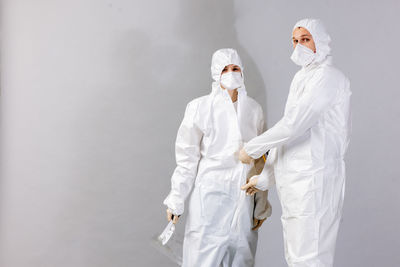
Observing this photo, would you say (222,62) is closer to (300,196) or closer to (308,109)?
(308,109)

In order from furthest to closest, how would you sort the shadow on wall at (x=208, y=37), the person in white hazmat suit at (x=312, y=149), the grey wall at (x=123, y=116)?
the shadow on wall at (x=208, y=37) → the grey wall at (x=123, y=116) → the person in white hazmat suit at (x=312, y=149)

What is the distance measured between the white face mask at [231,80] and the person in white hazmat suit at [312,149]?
37cm

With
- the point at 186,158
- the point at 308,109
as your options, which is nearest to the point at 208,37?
the point at 186,158

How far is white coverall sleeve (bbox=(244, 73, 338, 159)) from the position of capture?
5.69ft

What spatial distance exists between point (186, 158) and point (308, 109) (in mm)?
695

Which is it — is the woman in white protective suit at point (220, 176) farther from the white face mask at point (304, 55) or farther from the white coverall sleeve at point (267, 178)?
the white face mask at point (304, 55)

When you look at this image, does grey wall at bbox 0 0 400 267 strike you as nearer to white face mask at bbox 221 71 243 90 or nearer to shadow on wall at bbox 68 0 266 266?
shadow on wall at bbox 68 0 266 266

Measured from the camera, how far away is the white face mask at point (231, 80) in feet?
7.08

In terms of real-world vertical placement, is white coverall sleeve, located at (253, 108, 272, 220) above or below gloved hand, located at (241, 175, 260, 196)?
below

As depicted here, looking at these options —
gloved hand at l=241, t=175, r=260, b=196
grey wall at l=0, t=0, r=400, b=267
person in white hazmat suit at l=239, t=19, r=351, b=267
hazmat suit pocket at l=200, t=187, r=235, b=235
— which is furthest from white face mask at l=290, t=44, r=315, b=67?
grey wall at l=0, t=0, r=400, b=267

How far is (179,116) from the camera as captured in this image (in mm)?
3088

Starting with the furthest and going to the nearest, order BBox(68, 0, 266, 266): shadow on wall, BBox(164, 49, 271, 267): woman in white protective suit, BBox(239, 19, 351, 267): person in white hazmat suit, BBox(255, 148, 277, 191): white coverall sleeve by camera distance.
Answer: BBox(68, 0, 266, 266): shadow on wall
BBox(164, 49, 271, 267): woman in white protective suit
BBox(255, 148, 277, 191): white coverall sleeve
BBox(239, 19, 351, 267): person in white hazmat suit

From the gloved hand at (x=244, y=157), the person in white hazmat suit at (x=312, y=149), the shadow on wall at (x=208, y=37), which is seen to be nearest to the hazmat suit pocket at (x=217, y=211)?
the gloved hand at (x=244, y=157)

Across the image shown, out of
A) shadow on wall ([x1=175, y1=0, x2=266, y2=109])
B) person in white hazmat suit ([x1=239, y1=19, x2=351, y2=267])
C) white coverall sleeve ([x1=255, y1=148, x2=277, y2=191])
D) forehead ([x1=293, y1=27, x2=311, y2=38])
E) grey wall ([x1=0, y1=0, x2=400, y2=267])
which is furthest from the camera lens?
shadow on wall ([x1=175, y1=0, x2=266, y2=109])
